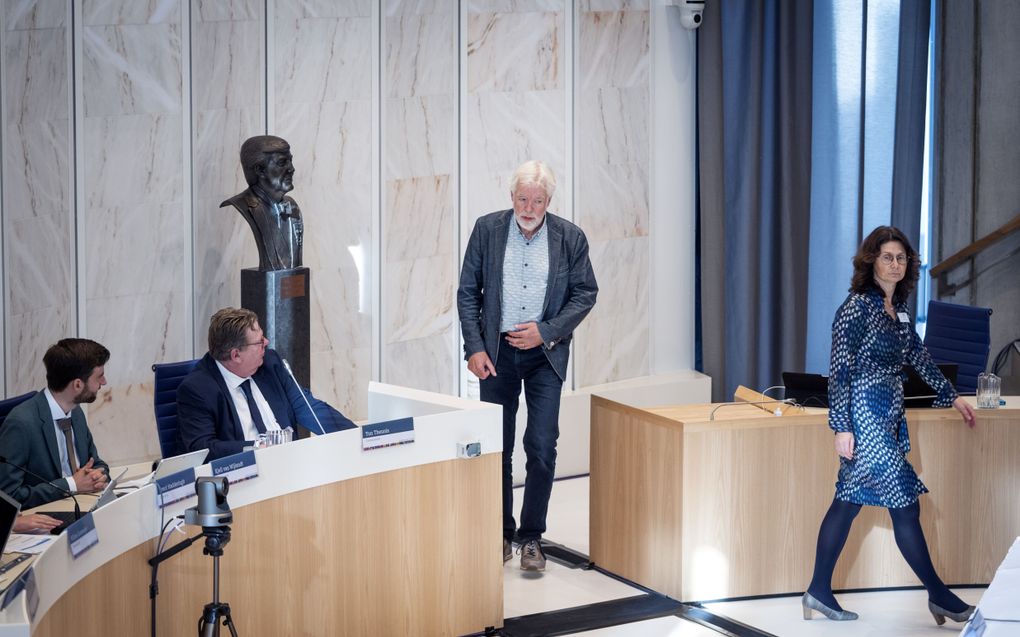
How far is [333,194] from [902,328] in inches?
119

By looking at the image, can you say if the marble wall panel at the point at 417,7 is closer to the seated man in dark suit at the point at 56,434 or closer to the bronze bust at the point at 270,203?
the bronze bust at the point at 270,203

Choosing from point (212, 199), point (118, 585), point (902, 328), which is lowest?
point (118, 585)

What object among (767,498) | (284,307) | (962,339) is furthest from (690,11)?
(767,498)

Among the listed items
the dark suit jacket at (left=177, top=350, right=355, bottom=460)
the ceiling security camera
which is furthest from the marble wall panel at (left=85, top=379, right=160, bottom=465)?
the ceiling security camera

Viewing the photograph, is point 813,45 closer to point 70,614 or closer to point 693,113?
point 693,113

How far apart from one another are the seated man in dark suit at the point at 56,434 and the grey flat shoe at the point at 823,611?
7.87 feet

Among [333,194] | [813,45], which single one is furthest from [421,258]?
[813,45]

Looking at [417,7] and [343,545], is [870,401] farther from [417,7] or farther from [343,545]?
[417,7]

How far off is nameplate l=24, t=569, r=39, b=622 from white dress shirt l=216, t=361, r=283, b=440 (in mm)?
1420

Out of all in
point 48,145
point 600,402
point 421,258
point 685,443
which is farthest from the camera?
point 421,258

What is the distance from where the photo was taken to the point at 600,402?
4656 mm

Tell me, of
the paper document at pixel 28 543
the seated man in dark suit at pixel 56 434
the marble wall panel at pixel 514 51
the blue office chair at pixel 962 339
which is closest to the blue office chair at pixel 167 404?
the seated man in dark suit at pixel 56 434

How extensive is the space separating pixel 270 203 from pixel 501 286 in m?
1.33

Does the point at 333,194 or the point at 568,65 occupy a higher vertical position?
the point at 568,65
